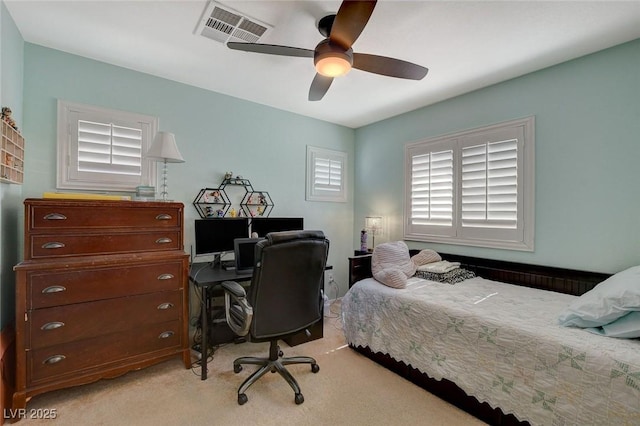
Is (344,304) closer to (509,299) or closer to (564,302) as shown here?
(509,299)

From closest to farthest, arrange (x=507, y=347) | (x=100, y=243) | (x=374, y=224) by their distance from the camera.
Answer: (x=507, y=347)
(x=100, y=243)
(x=374, y=224)

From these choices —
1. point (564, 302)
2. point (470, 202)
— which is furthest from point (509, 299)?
point (470, 202)

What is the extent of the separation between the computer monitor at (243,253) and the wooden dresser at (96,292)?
16.7 inches

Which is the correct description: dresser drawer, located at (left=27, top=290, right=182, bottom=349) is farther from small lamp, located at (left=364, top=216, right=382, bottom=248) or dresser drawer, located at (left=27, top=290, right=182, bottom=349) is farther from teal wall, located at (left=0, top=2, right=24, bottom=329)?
small lamp, located at (left=364, top=216, right=382, bottom=248)

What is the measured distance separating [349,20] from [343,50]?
0.26 metres

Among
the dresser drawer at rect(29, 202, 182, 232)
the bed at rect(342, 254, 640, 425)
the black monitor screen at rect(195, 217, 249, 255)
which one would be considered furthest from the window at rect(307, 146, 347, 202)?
the dresser drawer at rect(29, 202, 182, 232)

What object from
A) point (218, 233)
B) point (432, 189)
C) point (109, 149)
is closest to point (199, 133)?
point (109, 149)

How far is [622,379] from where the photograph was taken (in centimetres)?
129

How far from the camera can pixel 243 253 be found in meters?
2.50

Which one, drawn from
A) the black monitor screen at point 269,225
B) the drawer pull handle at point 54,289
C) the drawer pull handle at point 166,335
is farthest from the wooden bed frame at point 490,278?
the drawer pull handle at point 54,289

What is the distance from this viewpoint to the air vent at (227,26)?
1.83m

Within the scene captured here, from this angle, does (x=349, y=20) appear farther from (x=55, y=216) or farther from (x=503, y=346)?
(x=55, y=216)

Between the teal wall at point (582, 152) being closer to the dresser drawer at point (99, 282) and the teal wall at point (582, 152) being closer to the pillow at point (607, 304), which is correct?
the pillow at point (607, 304)

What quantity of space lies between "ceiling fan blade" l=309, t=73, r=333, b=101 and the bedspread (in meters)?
1.79
